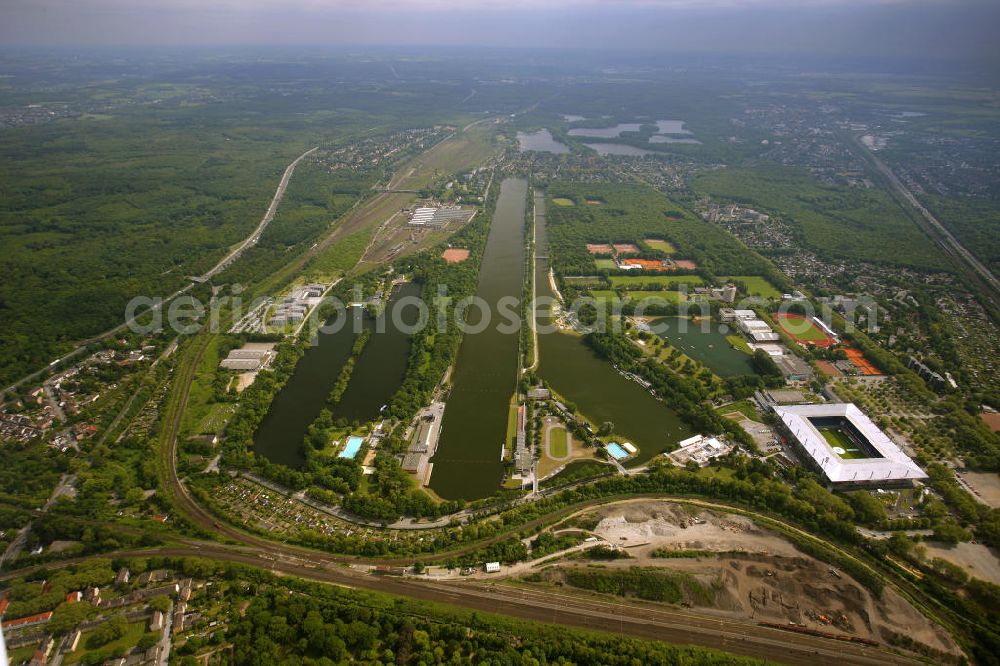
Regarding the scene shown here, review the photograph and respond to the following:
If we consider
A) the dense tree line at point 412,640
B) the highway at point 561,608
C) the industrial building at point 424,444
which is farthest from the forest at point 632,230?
the dense tree line at point 412,640

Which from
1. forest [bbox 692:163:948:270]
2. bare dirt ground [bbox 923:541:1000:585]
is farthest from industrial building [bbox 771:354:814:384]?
forest [bbox 692:163:948:270]

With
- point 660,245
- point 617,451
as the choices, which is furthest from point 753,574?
point 660,245

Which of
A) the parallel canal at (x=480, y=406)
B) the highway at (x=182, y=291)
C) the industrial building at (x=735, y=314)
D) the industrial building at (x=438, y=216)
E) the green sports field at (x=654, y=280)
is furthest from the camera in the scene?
the industrial building at (x=438, y=216)

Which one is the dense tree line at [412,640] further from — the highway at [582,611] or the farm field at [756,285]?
the farm field at [756,285]

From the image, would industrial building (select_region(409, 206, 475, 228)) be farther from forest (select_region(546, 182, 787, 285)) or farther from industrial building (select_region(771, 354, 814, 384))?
industrial building (select_region(771, 354, 814, 384))

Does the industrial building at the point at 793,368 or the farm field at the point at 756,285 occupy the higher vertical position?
the farm field at the point at 756,285

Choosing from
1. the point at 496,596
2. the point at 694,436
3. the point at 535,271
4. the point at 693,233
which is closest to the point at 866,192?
the point at 693,233
